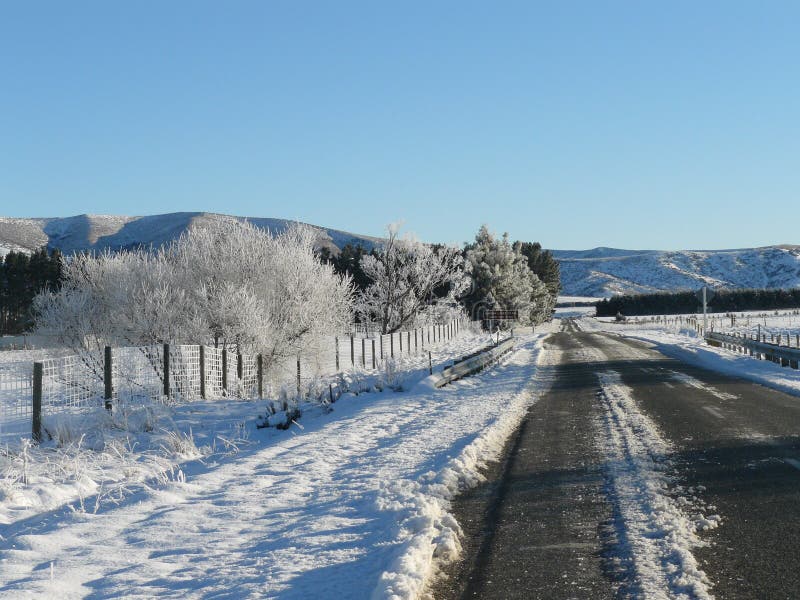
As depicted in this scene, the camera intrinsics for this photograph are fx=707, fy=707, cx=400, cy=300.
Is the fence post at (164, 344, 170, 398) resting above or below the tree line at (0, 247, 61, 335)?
below

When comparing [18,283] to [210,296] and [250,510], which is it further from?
[250,510]

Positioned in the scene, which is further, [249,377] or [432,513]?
[249,377]

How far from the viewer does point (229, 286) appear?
22219 mm

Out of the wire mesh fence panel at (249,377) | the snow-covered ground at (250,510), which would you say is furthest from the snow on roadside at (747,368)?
the wire mesh fence panel at (249,377)

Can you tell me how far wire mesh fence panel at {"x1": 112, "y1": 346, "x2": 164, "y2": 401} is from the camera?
56.3 ft

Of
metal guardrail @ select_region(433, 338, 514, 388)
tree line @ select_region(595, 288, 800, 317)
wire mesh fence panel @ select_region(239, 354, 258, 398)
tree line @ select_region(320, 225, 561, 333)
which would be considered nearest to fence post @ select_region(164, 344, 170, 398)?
wire mesh fence panel @ select_region(239, 354, 258, 398)

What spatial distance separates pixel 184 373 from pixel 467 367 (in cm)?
830

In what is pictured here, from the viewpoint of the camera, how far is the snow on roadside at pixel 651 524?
4527 millimetres

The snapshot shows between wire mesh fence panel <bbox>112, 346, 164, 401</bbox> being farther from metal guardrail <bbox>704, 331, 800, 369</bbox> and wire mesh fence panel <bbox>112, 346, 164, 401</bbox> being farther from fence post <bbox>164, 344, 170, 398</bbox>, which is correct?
metal guardrail <bbox>704, 331, 800, 369</bbox>

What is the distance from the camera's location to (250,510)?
6848 mm

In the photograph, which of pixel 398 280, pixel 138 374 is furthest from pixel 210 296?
pixel 398 280

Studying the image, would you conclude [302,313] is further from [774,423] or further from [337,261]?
[337,261]

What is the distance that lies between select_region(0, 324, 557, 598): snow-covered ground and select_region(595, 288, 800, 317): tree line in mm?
167366

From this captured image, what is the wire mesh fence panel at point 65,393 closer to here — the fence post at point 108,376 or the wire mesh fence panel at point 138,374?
the wire mesh fence panel at point 138,374
